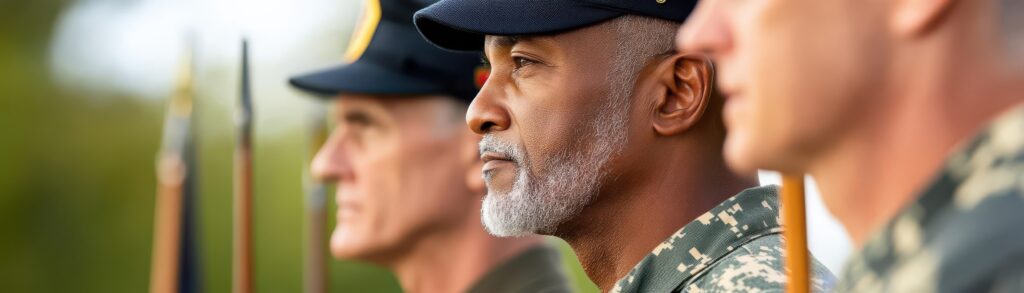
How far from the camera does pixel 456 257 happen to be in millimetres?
4254

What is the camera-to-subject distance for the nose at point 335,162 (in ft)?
14.6

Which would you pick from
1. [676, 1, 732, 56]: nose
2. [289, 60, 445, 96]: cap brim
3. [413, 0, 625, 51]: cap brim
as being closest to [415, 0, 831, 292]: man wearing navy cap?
[413, 0, 625, 51]: cap brim

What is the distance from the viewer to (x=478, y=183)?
4.25 meters

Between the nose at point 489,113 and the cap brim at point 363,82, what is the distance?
1.48 m

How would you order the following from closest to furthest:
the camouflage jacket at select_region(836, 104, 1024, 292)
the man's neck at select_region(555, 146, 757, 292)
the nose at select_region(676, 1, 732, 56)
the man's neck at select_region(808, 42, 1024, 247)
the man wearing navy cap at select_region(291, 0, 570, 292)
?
the camouflage jacket at select_region(836, 104, 1024, 292), the man's neck at select_region(808, 42, 1024, 247), the nose at select_region(676, 1, 732, 56), the man's neck at select_region(555, 146, 757, 292), the man wearing navy cap at select_region(291, 0, 570, 292)

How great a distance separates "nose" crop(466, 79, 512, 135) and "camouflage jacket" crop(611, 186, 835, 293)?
0.36 meters

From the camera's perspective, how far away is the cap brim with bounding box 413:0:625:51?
9.10ft

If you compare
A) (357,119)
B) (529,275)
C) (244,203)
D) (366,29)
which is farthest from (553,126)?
(244,203)

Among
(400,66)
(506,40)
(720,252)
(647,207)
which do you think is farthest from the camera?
(400,66)

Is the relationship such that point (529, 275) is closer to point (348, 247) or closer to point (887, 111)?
point (348, 247)

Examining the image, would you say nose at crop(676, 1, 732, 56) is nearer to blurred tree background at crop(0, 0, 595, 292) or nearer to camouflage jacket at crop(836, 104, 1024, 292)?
camouflage jacket at crop(836, 104, 1024, 292)

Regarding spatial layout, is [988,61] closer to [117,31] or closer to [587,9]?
[587,9]

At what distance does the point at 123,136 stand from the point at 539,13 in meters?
11.0

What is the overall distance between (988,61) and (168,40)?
1162cm
